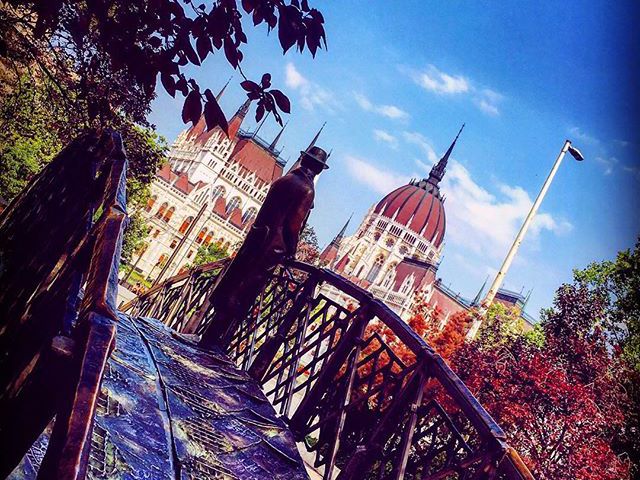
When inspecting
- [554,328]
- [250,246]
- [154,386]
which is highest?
[554,328]

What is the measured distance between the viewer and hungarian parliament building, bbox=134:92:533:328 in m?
66.0

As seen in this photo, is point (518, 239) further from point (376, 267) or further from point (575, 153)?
point (376, 267)

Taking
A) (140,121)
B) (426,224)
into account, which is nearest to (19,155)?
(140,121)

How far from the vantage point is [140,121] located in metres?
10.1

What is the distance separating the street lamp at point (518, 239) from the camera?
13.7 meters

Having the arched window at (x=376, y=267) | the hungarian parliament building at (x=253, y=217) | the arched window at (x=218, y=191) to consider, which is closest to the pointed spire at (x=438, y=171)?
the hungarian parliament building at (x=253, y=217)

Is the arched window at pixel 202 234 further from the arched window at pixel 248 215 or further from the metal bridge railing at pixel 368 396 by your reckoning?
the metal bridge railing at pixel 368 396

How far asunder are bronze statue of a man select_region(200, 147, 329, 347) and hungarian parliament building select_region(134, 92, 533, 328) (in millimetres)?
58687

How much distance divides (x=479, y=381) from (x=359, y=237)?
241 ft

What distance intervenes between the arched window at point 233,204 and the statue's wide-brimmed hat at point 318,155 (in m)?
76.8

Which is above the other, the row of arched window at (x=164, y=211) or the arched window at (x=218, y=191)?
the arched window at (x=218, y=191)

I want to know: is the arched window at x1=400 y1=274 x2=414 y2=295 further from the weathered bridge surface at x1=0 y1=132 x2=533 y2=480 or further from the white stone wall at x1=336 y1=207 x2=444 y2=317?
the weathered bridge surface at x1=0 y1=132 x2=533 y2=480

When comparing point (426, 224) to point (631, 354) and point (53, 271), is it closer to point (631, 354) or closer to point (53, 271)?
point (631, 354)

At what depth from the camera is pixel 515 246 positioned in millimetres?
13672
